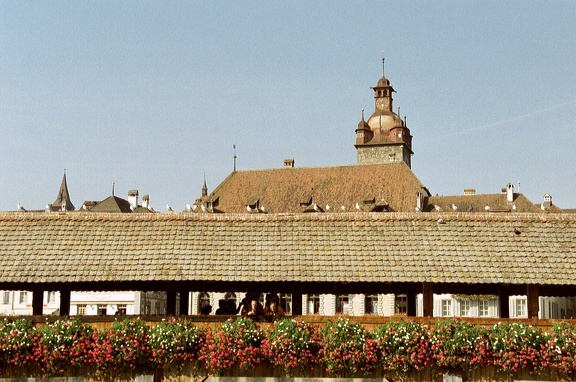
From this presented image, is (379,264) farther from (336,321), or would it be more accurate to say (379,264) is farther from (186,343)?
(186,343)

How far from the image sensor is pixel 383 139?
87562mm

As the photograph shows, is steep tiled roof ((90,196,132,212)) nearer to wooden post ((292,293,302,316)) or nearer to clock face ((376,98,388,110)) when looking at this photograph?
clock face ((376,98,388,110))

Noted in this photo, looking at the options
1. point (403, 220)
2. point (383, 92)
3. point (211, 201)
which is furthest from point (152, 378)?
point (383, 92)

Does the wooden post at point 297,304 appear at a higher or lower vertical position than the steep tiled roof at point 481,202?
lower

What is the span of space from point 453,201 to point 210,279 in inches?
2239

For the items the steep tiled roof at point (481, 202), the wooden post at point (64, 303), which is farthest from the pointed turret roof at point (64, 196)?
the wooden post at point (64, 303)

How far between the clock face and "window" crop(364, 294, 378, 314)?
38180mm

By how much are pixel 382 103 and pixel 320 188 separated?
26.1 m

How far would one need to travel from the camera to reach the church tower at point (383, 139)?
8681cm

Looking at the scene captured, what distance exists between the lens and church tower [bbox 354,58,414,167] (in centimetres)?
8681

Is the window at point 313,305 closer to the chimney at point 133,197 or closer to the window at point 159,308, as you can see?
the window at point 159,308

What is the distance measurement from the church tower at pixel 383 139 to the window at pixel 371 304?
31140 mm

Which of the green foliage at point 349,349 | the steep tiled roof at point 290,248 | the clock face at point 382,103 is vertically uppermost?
the clock face at point 382,103

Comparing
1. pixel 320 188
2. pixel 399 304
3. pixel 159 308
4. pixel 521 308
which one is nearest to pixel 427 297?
pixel 521 308
